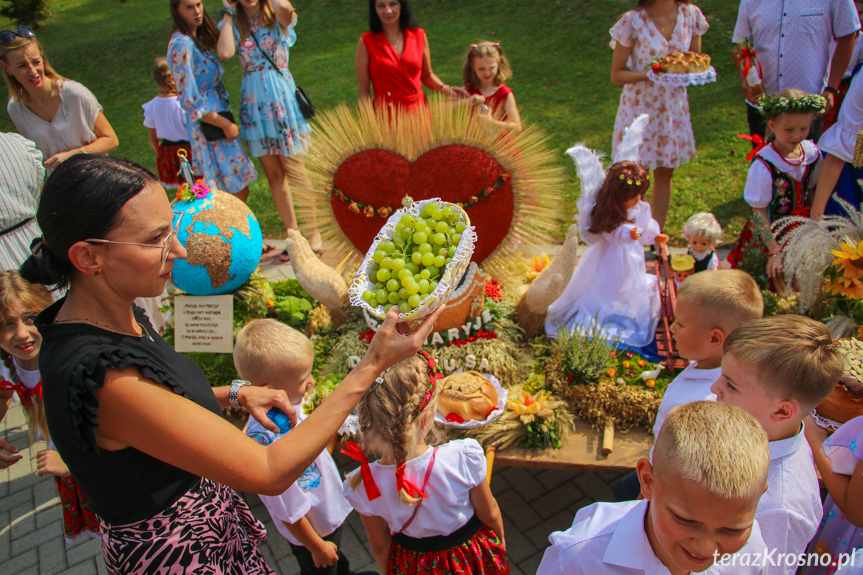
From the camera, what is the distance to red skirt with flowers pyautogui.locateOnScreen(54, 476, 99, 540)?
2.77 metres

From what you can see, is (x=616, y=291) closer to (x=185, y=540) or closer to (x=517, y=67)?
(x=185, y=540)

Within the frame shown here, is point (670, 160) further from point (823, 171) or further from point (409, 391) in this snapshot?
point (409, 391)

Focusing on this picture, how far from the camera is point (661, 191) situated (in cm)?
502

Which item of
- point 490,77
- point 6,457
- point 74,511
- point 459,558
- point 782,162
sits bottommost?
point 74,511

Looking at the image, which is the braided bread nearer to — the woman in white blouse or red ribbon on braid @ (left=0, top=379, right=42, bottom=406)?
red ribbon on braid @ (left=0, top=379, right=42, bottom=406)

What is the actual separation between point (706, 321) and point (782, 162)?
6.48ft

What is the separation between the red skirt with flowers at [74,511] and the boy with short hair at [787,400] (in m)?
2.87

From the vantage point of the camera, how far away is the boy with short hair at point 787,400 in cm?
180

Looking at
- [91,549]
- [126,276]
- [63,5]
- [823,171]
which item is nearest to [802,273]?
[823,171]

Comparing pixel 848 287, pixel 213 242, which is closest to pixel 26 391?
pixel 213 242

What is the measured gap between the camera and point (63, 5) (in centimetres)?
2050

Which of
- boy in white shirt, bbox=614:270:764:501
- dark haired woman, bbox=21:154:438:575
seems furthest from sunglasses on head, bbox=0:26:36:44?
boy in white shirt, bbox=614:270:764:501

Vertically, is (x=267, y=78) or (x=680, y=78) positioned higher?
(x=680, y=78)

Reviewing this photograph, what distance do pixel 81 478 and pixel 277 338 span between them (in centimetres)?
97
